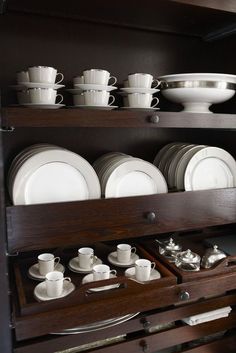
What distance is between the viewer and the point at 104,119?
89cm

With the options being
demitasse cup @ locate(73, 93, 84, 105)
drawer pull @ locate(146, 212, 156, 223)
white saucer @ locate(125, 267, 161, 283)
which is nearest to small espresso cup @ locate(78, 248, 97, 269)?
white saucer @ locate(125, 267, 161, 283)

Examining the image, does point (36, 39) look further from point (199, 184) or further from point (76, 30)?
point (199, 184)

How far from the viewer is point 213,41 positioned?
1294mm

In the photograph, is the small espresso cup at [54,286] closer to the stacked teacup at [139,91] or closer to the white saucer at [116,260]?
the white saucer at [116,260]

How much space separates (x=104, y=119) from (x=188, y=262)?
1.81 ft

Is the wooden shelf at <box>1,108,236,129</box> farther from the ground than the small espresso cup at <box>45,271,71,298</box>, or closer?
farther from the ground

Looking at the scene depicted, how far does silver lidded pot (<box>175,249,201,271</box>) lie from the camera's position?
1.05m

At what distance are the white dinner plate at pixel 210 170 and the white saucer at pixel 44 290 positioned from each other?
500 mm

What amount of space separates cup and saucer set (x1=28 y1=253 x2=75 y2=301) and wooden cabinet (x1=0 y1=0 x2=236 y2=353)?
4cm

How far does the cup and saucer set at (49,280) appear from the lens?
0.88m

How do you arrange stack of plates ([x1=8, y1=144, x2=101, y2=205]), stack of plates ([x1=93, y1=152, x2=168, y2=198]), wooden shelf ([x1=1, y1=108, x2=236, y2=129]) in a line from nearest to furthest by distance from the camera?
1. wooden shelf ([x1=1, y1=108, x2=236, y2=129])
2. stack of plates ([x1=8, y1=144, x2=101, y2=205])
3. stack of plates ([x1=93, y1=152, x2=168, y2=198])

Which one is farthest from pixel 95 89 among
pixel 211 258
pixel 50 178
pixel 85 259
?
pixel 211 258

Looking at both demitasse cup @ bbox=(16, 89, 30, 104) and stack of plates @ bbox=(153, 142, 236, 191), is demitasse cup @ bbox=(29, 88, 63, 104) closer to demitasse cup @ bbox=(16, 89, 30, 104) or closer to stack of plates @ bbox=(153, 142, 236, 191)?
demitasse cup @ bbox=(16, 89, 30, 104)

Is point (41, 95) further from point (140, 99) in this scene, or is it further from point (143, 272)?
point (143, 272)
